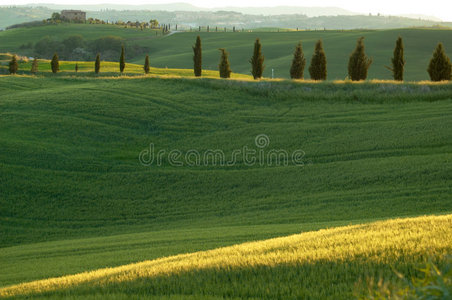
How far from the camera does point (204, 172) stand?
85.8 ft

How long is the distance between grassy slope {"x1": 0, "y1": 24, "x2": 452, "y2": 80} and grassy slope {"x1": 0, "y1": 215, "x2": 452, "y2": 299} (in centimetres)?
7812

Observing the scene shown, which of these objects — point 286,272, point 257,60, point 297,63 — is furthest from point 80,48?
point 286,272

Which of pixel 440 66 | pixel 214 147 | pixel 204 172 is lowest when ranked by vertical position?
pixel 204 172

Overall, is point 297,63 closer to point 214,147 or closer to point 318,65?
point 318,65

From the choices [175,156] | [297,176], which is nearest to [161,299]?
[297,176]

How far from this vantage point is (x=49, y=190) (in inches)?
940

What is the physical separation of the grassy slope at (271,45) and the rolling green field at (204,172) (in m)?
50.5

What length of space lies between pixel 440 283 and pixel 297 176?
68.1ft

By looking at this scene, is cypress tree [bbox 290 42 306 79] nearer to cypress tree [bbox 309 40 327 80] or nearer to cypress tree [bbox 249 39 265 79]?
cypress tree [bbox 309 40 327 80]

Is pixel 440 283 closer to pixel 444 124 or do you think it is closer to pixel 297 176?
pixel 297 176

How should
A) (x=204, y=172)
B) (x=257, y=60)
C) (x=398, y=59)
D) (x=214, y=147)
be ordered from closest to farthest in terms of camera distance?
(x=204, y=172), (x=214, y=147), (x=398, y=59), (x=257, y=60)

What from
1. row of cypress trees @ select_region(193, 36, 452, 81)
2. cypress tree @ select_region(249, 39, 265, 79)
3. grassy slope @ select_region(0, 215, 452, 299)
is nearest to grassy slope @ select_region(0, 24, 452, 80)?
cypress tree @ select_region(249, 39, 265, 79)

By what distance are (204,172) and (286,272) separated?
62.8ft

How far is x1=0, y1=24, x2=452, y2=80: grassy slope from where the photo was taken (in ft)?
310
